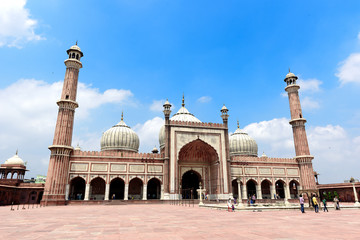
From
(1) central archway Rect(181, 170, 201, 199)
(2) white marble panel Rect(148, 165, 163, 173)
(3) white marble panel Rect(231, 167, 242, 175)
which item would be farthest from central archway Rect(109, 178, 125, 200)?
(3) white marble panel Rect(231, 167, 242, 175)

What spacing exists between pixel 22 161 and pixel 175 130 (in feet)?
88.2

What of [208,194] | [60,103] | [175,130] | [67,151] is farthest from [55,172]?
[208,194]

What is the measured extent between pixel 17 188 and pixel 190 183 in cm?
2432

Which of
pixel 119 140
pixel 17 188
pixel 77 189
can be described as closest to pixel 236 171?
pixel 119 140

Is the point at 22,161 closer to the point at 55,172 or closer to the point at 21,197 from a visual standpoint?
the point at 21,197

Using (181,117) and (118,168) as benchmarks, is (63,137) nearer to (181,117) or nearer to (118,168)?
(118,168)

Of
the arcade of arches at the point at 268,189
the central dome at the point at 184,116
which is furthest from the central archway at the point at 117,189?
the arcade of arches at the point at 268,189

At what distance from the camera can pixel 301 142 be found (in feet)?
123

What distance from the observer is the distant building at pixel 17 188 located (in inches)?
1208

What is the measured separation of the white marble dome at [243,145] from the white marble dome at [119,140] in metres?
17.9

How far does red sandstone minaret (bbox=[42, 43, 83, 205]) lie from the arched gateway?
15.3 meters

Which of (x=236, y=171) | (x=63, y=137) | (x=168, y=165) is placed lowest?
(x=236, y=171)

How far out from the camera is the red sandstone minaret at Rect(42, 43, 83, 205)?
27312 mm

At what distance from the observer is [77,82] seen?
3297 centimetres
